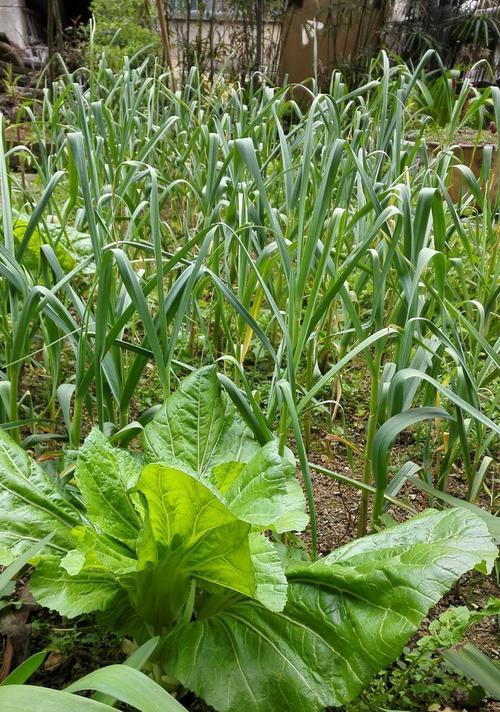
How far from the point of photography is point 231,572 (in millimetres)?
739

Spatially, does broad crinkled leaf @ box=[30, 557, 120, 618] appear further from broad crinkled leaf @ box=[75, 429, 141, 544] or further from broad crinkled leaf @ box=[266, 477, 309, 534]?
broad crinkled leaf @ box=[266, 477, 309, 534]

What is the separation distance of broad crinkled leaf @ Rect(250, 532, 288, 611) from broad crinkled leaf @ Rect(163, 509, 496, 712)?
70mm

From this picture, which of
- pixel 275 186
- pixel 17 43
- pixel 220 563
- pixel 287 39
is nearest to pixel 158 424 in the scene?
pixel 220 563

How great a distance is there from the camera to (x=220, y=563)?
0.74 meters

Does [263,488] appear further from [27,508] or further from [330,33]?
[330,33]

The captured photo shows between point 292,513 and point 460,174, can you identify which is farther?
point 460,174

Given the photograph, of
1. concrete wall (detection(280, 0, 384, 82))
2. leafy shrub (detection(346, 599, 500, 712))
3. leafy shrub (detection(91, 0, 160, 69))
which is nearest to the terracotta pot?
leafy shrub (detection(346, 599, 500, 712))

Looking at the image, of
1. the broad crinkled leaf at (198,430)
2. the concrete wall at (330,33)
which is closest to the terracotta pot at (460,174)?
the broad crinkled leaf at (198,430)

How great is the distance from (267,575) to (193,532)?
0.10 meters

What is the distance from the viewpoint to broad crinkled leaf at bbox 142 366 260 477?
0.93 m

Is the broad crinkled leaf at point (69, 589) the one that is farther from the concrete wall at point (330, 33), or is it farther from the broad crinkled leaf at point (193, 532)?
the concrete wall at point (330, 33)

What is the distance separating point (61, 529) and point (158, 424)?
201mm

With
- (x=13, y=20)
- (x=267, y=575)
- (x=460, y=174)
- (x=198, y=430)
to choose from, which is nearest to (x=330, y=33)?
(x=13, y=20)

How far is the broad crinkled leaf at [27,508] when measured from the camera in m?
0.82
